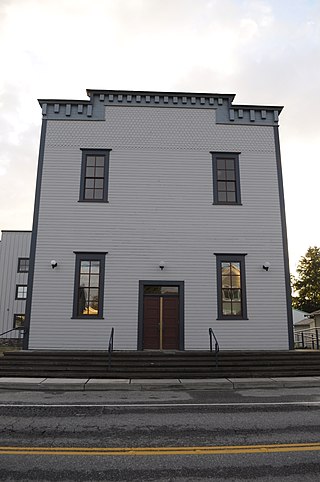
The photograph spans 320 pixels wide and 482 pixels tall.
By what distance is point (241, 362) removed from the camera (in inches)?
489

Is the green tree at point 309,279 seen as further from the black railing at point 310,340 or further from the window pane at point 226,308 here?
the window pane at point 226,308

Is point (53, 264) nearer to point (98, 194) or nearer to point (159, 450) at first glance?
point (98, 194)

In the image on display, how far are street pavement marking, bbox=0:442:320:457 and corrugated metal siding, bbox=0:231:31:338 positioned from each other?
3092 centimetres

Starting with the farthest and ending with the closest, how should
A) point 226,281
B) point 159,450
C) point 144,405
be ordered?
point 226,281 < point 144,405 < point 159,450

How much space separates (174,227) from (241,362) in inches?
216

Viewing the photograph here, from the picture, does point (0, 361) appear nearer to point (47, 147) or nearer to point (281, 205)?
point (47, 147)

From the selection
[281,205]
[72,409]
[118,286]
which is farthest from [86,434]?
[281,205]

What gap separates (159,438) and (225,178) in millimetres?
11540

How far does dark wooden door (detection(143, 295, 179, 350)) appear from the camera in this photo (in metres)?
14.1

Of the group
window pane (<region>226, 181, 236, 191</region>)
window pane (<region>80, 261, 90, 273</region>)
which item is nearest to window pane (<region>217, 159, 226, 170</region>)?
window pane (<region>226, 181, 236, 191</region>)

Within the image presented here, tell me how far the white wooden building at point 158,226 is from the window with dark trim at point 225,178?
0.14 feet

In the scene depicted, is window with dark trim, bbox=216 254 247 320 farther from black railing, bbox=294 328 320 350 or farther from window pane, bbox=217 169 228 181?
black railing, bbox=294 328 320 350

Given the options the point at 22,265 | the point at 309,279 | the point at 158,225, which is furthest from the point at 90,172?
the point at 309,279

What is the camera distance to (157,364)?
473 inches
